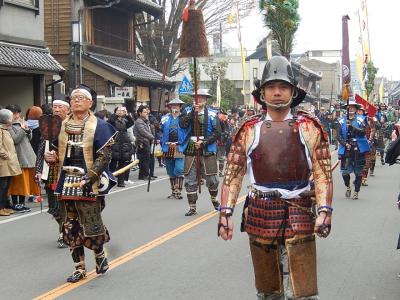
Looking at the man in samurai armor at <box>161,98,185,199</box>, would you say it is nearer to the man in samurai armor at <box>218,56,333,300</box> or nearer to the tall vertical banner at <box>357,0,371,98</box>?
the man in samurai armor at <box>218,56,333,300</box>

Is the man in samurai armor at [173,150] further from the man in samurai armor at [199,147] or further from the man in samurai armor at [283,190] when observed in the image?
the man in samurai armor at [283,190]

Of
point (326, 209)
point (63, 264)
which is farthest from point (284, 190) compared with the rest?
point (63, 264)

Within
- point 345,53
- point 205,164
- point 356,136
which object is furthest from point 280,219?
point 356,136

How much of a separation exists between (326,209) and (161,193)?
997 cm

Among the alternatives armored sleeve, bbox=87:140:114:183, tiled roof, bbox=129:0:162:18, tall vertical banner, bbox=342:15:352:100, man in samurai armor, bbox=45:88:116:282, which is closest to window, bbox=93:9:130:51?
tiled roof, bbox=129:0:162:18

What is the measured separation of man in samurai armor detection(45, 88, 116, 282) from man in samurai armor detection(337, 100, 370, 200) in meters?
7.08

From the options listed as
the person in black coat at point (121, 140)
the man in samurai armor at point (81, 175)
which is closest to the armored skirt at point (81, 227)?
the man in samurai armor at point (81, 175)

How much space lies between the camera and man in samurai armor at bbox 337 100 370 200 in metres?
12.8

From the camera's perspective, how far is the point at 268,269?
14.6ft

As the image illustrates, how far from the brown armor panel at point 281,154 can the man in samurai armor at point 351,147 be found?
8524 millimetres

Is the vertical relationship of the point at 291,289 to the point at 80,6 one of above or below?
below

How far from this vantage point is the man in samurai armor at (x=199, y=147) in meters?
10.6

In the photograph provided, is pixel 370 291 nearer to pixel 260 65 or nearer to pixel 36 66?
pixel 36 66

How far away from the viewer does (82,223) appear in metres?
6.61
